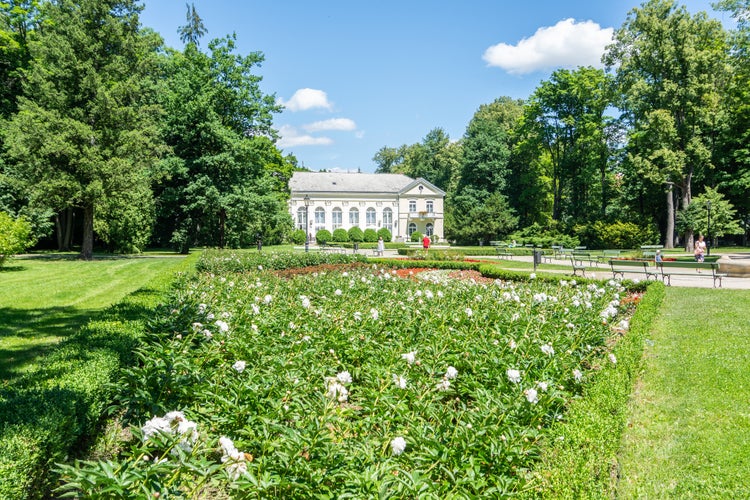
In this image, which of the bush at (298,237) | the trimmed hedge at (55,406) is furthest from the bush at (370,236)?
the trimmed hedge at (55,406)

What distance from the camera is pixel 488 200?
143 ft

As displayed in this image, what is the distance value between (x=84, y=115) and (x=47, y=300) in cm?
1306

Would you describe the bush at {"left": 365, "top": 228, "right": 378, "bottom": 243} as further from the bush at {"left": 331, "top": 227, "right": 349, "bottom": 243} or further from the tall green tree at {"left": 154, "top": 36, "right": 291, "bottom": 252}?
the tall green tree at {"left": 154, "top": 36, "right": 291, "bottom": 252}

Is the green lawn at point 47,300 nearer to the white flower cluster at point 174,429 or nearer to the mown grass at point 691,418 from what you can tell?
the white flower cluster at point 174,429

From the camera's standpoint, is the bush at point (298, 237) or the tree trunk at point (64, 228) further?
the bush at point (298, 237)

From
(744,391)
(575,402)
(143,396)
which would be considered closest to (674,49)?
(744,391)

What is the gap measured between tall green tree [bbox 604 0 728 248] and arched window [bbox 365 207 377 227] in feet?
107

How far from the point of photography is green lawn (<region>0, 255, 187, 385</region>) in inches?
252

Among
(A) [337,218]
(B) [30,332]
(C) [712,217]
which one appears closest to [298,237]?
(A) [337,218]

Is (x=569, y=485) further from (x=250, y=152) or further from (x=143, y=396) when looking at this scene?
(x=250, y=152)

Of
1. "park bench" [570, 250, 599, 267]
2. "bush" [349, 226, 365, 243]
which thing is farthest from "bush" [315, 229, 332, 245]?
"park bench" [570, 250, 599, 267]

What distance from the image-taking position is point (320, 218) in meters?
57.7

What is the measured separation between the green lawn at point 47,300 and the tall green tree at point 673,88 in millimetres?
32074

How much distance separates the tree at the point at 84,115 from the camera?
61.4 feet
